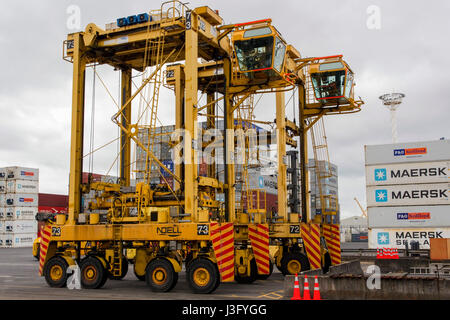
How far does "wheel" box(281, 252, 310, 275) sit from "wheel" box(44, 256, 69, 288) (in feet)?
26.9

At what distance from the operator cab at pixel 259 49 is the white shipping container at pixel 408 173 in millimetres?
16832

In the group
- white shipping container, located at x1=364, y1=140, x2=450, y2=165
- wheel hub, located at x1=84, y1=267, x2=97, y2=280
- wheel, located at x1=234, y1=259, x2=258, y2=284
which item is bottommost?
wheel, located at x1=234, y1=259, x2=258, y2=284

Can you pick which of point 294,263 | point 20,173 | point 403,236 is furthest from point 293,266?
point 20,173

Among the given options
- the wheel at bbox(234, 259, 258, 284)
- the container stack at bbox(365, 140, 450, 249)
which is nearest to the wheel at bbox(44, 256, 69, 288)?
the wheel at bbox(234, 259, 258, 284)

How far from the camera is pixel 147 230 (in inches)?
609

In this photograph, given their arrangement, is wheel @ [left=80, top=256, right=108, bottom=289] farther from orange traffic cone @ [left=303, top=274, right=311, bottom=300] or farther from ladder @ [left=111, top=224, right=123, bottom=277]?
orange traffic cone @ [left=303, top=274, right=311, bottom=300]

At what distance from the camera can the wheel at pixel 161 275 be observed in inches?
584

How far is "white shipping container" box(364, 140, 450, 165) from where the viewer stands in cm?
3075

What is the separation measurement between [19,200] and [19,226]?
11.6 ft

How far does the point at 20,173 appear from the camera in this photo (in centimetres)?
6669

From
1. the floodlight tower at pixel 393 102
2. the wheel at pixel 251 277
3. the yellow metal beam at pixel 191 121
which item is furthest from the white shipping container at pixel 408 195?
the floodlight tower at pixel 393 102

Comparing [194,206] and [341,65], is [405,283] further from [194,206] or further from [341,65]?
[341,65]

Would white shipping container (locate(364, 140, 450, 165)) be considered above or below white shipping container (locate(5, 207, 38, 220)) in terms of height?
above
